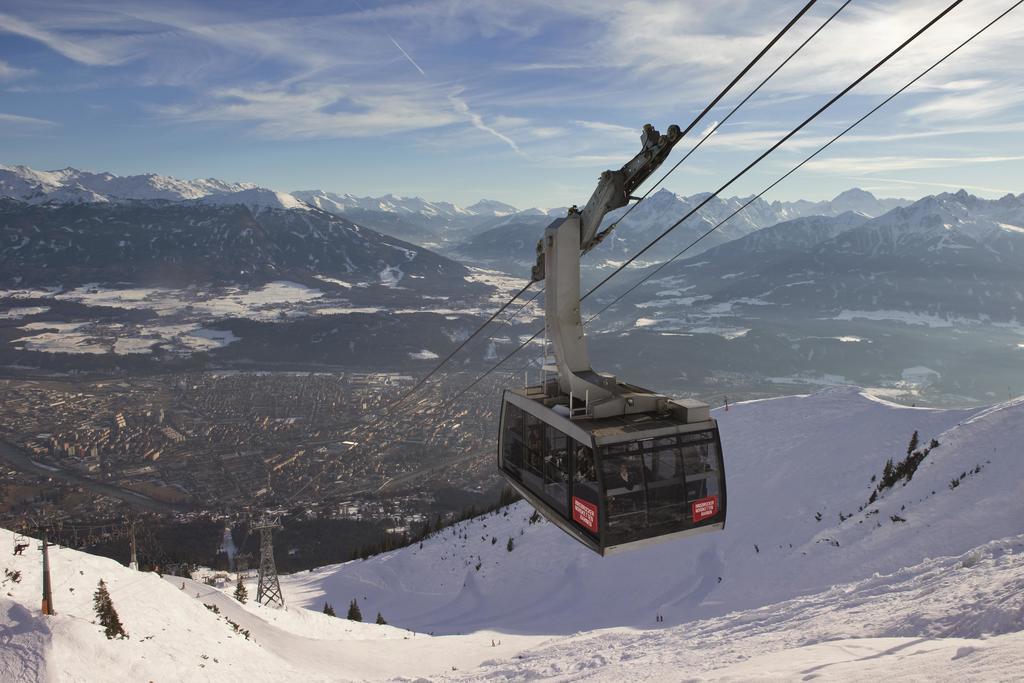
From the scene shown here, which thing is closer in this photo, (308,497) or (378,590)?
(378,590)

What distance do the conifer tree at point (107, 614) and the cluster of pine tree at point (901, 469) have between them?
30007mm

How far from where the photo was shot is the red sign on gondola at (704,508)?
1191 centimetres

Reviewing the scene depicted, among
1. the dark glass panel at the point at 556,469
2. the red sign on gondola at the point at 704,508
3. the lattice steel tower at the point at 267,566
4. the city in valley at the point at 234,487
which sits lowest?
the city in valley at the point at 234,487

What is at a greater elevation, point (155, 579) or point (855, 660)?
point (855, 660)

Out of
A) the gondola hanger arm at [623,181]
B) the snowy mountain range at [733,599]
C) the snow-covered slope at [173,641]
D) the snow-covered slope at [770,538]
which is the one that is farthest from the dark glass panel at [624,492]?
the snow-covered slope at [173,641]

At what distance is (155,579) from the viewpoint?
22.4m

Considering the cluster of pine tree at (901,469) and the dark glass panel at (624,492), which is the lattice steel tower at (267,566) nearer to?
the dark glass panel at (624,492)

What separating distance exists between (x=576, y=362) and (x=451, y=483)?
15064 centimetres

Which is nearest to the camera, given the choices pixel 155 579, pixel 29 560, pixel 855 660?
pixel 855 660

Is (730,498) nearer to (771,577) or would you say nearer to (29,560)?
(771,577)

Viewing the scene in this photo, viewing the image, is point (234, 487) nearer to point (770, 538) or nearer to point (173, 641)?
point (173, 641)

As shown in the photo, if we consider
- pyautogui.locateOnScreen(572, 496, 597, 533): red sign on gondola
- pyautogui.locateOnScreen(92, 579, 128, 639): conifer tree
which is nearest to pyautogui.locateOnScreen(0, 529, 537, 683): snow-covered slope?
pyautogui.locateOnScreen(92, 579, 128, 639): conifer tree

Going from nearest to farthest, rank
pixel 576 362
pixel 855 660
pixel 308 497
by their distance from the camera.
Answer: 1. pixel 855 660
2. pixel 576 362
3. pixel 308 497

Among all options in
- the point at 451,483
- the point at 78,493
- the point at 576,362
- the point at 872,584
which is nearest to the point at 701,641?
the point at 872,584
